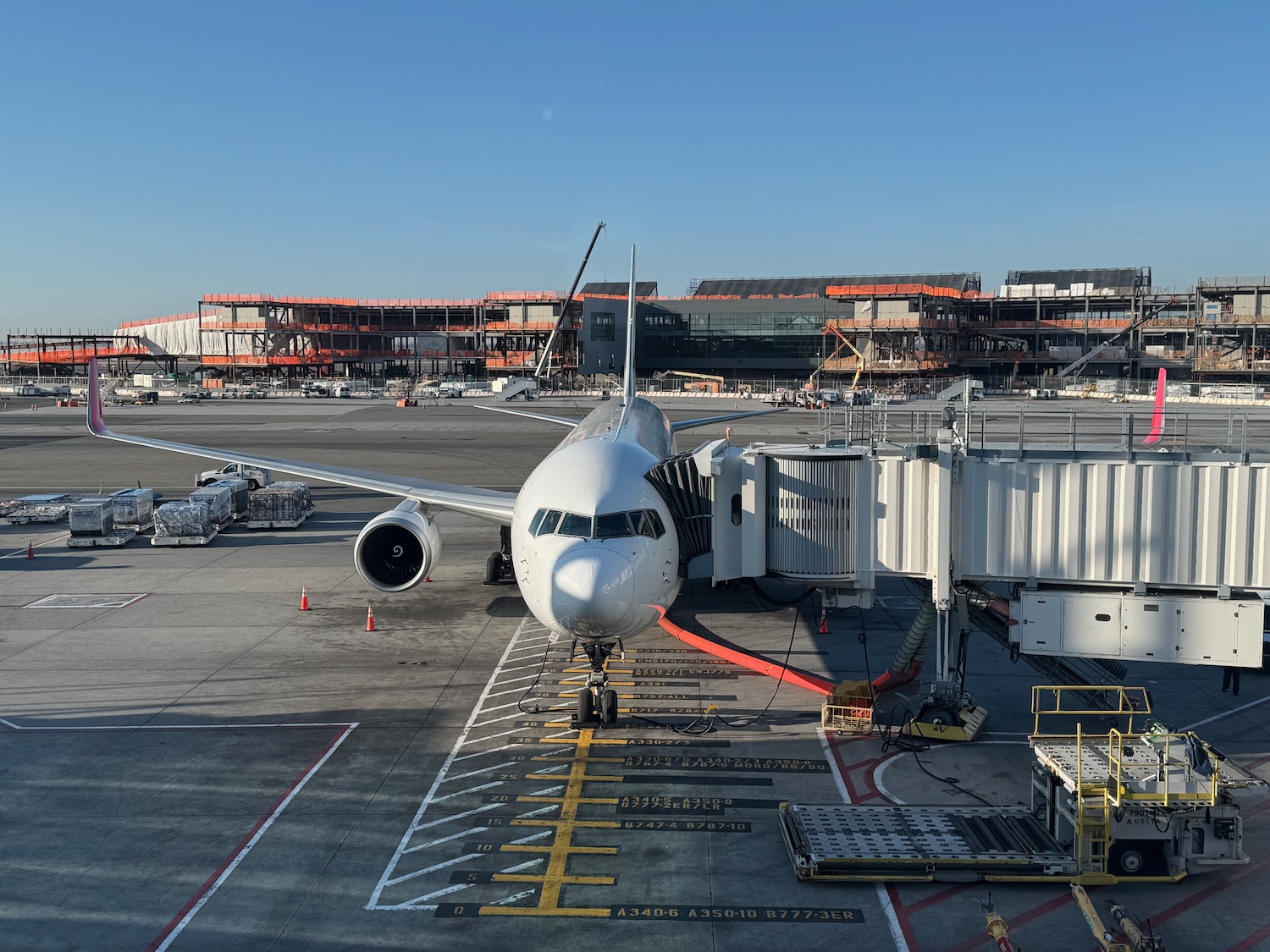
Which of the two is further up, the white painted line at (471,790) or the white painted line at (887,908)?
the white painted line at (471,790)

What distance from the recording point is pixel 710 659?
2356 cm

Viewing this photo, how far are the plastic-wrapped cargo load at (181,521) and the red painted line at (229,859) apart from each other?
2227 centimetres

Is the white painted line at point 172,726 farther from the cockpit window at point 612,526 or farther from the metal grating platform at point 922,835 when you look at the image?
the metal grating platform at point 922,835

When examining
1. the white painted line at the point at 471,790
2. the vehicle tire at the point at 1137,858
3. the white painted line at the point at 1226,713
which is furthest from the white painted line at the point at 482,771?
the white painted line at the point at 1226,713

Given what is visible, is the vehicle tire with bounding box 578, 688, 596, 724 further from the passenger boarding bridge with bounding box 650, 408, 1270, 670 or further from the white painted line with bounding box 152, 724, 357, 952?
the white painted line with bounding box 152, 724, 357, 952

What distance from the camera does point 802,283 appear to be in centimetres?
18362

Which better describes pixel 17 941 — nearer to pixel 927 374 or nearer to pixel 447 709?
pixel 447 709

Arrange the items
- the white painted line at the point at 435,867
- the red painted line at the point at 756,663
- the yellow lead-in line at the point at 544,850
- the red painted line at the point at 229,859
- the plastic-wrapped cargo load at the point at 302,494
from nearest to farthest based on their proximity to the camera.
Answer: the red painted line at the point at 229,859, the white painted line at the point at 435,867, the yellow lead-in line at the point at 544,850, the red painted line at the point at 756,663, the plastic-wrapped cargo load at the point at 302,494

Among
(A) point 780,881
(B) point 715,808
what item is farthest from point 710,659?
(A) point 780,881

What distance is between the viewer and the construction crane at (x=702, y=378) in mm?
145000

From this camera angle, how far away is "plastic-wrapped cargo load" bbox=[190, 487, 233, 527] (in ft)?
129

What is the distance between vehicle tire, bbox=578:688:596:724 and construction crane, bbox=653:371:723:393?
125556 millimetres

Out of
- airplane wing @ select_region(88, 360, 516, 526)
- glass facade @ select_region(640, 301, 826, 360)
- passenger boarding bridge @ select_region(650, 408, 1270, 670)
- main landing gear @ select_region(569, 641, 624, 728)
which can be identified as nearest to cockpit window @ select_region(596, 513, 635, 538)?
main landing gear @ select_region(569, 641, 624, 728)

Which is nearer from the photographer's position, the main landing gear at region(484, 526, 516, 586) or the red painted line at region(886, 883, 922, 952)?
the red painted line at region(886, 883, 922, 952)
